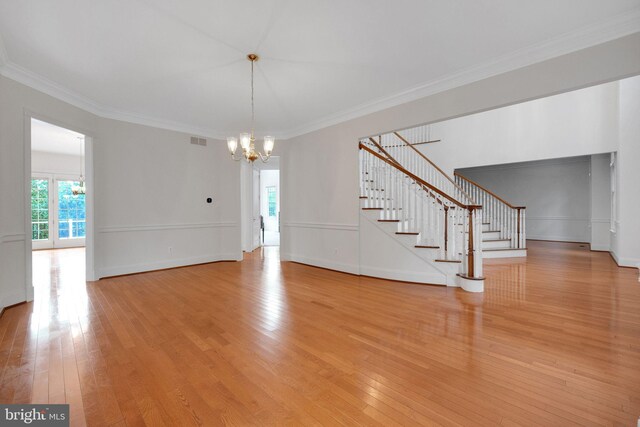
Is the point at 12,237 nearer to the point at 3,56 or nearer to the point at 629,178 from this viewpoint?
the point at 3,56

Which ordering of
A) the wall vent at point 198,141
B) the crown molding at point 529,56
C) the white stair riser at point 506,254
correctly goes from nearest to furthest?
1. the crown molding at point 529,56
2. the wall vent at point 198,141
3. the white stair riser at point 506,254

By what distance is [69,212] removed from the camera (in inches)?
374

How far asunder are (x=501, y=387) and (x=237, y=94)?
4.71 m

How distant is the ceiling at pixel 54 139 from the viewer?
6300mm

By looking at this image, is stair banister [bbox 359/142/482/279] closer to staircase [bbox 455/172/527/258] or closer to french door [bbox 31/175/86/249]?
staircase [bbox 455/172/527/258]

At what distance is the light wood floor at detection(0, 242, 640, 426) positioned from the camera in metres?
1.69

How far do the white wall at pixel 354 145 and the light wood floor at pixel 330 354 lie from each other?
1602 millimetres

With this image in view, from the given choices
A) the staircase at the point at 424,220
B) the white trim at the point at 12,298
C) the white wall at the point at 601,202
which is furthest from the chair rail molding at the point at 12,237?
the white wall at the point at 601,202

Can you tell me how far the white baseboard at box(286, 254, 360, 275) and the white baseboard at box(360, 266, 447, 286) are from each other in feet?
0.66

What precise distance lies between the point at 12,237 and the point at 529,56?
659 centimetres

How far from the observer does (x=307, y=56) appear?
3326 millimetres

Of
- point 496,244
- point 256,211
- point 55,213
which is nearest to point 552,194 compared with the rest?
point 496,244

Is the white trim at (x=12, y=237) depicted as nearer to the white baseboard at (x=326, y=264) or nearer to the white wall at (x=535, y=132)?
the white baseboard at (x=326, y=264)

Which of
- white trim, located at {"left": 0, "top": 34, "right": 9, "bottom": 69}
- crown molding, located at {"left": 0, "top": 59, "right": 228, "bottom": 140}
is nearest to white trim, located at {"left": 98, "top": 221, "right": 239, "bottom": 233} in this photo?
crown molding, located at {"left": 0, "top": 59, "right": 228, "bottom": 140}
